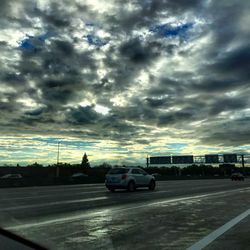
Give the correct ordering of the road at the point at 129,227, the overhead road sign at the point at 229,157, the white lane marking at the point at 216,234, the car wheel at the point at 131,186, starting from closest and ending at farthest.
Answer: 1. the white lane marking at the point at 216,234
2. the road at the point at 129,227
3. the car wheel at the point at 131,186
4. the overhead road sign at the point at 229,157

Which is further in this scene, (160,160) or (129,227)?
(160,160)

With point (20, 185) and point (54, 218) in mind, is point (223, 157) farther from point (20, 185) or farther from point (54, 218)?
point (54, 218)

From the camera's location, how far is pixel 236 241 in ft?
30.7

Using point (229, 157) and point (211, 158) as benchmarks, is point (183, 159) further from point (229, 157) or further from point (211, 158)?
point (229, 157)

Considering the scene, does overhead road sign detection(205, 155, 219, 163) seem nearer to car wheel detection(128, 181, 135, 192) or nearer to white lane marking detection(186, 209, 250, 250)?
car wheel detection(128, 181, 135, 192)

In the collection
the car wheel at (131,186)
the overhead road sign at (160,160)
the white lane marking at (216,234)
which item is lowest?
the white lane marking at (216,234)

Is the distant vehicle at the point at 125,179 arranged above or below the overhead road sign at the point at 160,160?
below

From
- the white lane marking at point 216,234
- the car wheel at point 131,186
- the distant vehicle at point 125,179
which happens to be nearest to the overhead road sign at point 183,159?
the distant vehicle at point 125,179

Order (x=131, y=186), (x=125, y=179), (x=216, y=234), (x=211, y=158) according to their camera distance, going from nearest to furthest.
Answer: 1. (x=216, y=234)
2. (x=125, y=179)
3. (x=131, y=186)
4. (x=211, y=158)

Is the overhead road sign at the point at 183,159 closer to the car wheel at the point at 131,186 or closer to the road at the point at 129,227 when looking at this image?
the car wheel at the point at 131,186

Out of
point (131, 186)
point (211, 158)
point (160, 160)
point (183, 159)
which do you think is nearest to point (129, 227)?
point (131, 186)

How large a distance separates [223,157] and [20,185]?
280 ft

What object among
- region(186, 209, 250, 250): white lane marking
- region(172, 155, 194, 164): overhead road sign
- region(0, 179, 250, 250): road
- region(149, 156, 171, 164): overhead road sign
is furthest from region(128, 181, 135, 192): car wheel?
region(149, 156, 171, 164): overhead road sign

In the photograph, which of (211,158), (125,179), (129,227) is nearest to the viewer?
(129,227)
